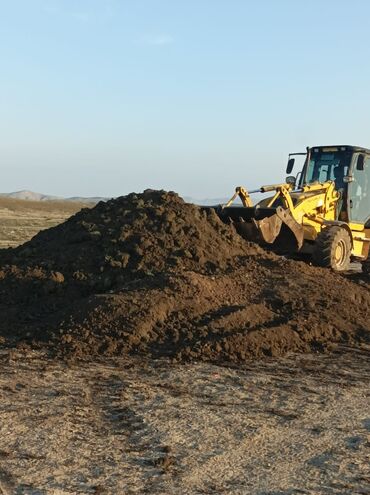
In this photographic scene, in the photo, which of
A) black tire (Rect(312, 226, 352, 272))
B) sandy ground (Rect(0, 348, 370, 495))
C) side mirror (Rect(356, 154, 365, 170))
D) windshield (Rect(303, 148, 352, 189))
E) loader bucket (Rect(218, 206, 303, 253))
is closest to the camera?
sandy ground (Rect(0, 348, 370, 495))

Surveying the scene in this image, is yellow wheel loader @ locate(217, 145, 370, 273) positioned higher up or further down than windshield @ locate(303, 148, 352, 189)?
further down

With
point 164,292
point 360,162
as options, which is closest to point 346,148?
point 360,162

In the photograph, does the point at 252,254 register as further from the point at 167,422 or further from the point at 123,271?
the point at 167,422

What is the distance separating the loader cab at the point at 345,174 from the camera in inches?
566

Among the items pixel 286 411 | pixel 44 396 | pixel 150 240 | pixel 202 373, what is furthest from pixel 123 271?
pixel 286 411

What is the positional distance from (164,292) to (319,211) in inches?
245

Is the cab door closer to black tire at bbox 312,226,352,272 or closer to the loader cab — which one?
the loader cab

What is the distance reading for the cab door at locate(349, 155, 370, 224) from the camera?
14617 millimetres

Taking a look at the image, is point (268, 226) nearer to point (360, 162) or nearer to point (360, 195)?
point (360, 162)

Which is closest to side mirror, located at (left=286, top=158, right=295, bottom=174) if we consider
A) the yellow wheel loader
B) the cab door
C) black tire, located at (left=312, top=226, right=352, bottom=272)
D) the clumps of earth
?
the yellow wheel loader

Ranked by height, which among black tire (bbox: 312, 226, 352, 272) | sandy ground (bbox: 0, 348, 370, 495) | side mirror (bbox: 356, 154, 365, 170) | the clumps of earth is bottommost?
sandy ground (bbox: 0, 348, 370, 495)

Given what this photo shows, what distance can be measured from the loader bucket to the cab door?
2.41 metres

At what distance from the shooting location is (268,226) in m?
12.4

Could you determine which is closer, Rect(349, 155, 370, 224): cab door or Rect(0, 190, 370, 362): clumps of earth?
Rect(0, 190, 370, 362): clumps of earth
